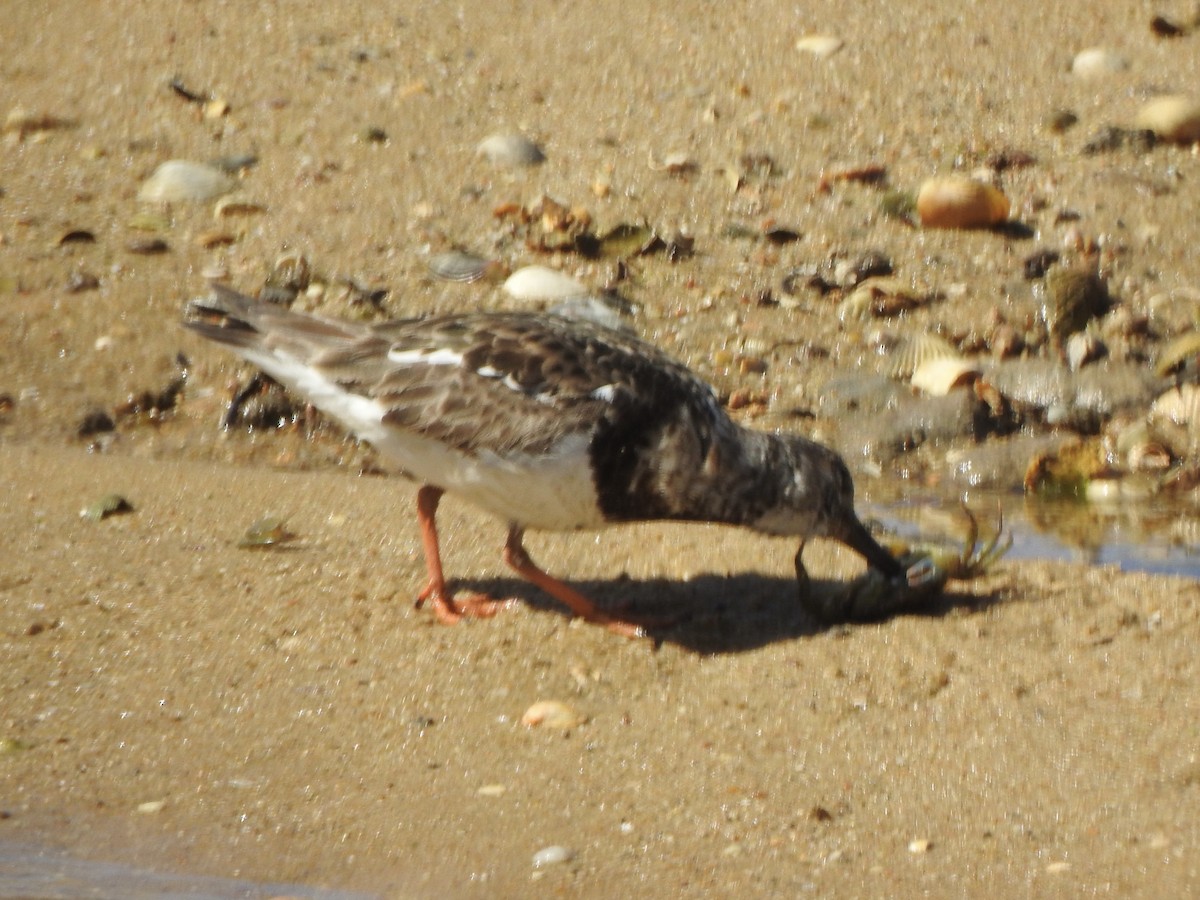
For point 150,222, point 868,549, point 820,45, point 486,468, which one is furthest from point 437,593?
point 820,45

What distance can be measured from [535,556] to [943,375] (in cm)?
238

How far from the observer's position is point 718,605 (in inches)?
228

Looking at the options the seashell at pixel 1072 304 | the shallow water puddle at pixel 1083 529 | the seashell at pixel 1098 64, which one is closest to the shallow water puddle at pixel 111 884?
the shallow water puddle at pixel 1083 529

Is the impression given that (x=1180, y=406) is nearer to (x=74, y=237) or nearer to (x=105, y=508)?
(x=105, y=508)

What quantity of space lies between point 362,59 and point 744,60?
88.1 inches

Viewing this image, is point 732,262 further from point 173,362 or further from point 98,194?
point 98,194

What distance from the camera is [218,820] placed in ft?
14.5

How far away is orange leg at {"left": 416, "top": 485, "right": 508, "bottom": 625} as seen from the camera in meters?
5.76

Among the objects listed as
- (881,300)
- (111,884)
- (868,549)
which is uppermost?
(111,884)

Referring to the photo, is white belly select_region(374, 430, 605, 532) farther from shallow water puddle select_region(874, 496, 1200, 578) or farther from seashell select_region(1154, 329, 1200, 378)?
seashell select_region(1154, 329, 1200, 378)

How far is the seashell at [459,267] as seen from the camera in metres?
8.50

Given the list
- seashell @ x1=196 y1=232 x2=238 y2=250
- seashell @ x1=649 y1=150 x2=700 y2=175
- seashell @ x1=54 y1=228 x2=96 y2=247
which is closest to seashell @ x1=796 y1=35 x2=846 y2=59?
seashell @ x1=649 y1=150 x2=700 y2=175

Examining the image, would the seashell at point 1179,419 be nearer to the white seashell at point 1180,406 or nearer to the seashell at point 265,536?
the white seashell at point 1180,406

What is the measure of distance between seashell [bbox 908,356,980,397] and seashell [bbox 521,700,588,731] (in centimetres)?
329
